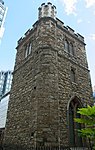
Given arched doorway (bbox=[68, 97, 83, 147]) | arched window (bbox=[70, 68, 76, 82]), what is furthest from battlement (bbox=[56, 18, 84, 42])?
arched doorway (bbox=[68, 97, 83, 147])

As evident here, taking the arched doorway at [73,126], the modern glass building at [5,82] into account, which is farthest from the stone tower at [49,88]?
the modern glass building at [5,82]

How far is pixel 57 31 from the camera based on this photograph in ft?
40.5

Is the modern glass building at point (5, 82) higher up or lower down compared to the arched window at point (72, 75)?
higher up

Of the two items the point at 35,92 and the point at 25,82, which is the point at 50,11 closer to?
the point at 25,82

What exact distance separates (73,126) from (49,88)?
3.02 metres

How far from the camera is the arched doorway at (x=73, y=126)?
885 centimetres

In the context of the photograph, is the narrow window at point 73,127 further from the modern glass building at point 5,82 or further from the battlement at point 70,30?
the modern glass building at point 5,82

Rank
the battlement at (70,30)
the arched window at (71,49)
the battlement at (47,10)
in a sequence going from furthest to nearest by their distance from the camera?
the battlement at (70,30) < the arched window at (71,49) < the battlement at (47,10)

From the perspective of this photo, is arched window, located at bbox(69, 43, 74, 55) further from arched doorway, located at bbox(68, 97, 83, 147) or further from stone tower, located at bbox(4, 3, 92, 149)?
arched doorway, located at bbox(68, 97, 83, 147)

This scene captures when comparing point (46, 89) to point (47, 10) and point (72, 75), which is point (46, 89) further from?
point (47, 10)

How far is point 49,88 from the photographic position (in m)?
8.68

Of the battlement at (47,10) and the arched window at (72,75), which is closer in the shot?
the arched window at (72,75)

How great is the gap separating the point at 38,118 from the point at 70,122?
2652mm

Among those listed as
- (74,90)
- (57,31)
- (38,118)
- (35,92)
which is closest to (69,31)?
(57,31)
